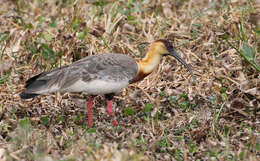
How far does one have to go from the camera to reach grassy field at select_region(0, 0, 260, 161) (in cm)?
473

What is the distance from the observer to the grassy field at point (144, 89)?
4.73 m

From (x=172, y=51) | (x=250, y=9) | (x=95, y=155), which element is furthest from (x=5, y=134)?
(x=250, y=9)

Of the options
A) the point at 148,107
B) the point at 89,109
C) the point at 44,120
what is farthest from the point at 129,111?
the point at 44,120

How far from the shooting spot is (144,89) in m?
6.13

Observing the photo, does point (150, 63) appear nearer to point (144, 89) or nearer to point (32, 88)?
point (144, 89)

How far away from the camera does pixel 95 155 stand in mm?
4141

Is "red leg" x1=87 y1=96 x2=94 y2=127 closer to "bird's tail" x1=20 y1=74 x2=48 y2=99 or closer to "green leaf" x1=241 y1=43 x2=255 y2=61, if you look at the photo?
"bird's tail" x1=20 y1=74 x2=48 y2=99

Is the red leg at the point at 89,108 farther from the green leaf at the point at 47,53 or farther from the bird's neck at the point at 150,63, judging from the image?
the green leaf at the point at 47,53

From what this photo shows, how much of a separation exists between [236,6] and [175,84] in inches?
80.3

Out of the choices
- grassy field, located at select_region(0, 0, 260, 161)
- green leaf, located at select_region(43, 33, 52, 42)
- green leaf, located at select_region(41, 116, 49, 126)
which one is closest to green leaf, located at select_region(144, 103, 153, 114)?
grassy field, located at select_region(0, 0, 260, 161)

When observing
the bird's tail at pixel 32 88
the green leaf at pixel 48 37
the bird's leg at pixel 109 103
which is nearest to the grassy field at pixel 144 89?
the green leaf at pixel 48 37

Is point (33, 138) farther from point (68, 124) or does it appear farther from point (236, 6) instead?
point (236, 6)

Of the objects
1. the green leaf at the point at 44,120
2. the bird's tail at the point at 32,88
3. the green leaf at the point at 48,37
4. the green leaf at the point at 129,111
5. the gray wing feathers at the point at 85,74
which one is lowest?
the green leaf at the point at 44,120

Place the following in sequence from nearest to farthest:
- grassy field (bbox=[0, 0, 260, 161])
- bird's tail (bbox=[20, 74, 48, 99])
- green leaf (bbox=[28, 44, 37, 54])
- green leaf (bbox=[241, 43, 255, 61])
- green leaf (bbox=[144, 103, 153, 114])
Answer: grassy field (bbox=[0, 0, 260, 161]), bird's tail (bbox=[20, 74, 48, 99]), green leaf (bbox=[241, 43, 255, 61]), green leaf (bbox=[144, 103, 153, 114]), green leaf (bbox=[28, 44, 37, 54])
